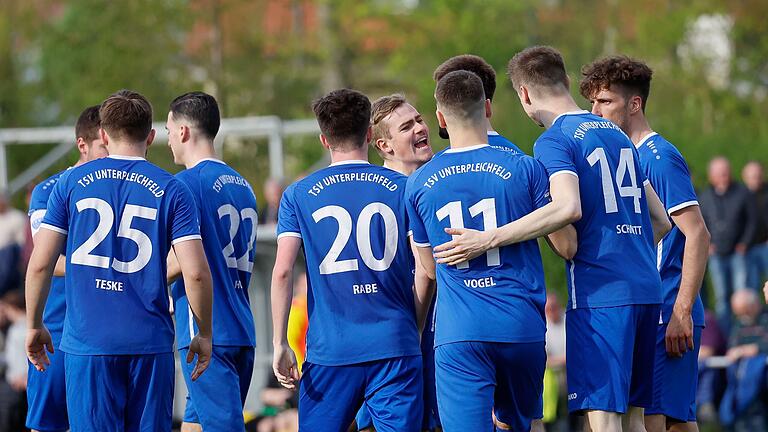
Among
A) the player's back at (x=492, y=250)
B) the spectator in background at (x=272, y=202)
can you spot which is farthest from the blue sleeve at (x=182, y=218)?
the spectator in background at (x=272, y=202)

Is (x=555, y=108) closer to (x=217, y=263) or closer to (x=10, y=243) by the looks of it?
(x=217, y=263)

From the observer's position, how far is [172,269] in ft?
26.6

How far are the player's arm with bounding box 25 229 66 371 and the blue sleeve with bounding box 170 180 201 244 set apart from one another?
654 mm

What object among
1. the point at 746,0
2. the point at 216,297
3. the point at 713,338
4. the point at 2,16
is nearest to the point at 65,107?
the point at 2,16

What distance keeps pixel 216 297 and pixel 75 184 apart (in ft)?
4.36

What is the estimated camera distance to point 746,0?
30.7m

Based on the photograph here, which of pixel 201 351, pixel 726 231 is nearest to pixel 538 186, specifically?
pixel 201 351

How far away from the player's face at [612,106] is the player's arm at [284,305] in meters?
2.12

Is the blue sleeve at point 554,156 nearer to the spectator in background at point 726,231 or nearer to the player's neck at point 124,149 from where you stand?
the player's neck at point 124,149

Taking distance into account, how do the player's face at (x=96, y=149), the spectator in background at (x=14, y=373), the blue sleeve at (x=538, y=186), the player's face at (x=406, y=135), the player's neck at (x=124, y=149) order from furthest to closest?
the spectator in background at (x=14, y=373), the player's face at (x=96, y=149), the player's face at (x=406, y=135), the player's neck at (x=124, y=149), the blue sleeve at (x=538, y=186)

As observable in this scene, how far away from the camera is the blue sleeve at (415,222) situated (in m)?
7.13

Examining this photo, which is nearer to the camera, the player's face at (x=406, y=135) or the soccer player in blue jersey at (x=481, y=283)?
the soccer player in blue jersey at (x=481, y=283)

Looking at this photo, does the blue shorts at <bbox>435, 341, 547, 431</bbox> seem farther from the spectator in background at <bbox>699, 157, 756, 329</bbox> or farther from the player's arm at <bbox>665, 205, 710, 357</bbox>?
the spectator in background at <bbox>699, 157, 756, 329</bbox>

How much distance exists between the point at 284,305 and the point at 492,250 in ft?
4.38
